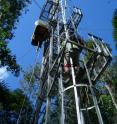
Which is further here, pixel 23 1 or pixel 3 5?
pixel 23 1

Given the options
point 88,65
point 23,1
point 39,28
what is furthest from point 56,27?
point 23,1

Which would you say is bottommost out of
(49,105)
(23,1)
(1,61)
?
(49,105)

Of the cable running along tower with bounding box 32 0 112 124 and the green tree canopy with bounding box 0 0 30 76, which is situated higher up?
the green tree canopy with bounding box 0 0 30 76

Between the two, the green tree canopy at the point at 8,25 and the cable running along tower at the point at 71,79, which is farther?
the green tree canopy at the point at 8,25

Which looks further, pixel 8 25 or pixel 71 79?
pixel 8 25

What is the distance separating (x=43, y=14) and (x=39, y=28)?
87 centimetres

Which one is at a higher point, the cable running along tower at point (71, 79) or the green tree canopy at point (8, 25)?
the green tree canopy at point (8, 25)

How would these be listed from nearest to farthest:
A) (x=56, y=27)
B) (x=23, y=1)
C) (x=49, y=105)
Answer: (x=49, y=105) → (x=56, y=27) → (x=23, y=1)

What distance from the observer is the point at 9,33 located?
19.1m

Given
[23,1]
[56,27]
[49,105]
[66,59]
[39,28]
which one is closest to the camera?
[49,105]

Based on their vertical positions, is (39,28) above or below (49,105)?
above

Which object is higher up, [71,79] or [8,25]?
[8,25]

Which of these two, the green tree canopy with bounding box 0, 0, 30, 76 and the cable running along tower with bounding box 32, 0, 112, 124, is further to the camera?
the green tree canopy with bounding box 0, 0, 30, 76

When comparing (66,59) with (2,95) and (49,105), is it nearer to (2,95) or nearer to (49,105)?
(49,105)
